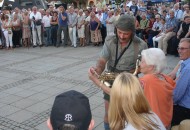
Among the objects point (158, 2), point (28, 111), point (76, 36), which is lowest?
point (28, 111)

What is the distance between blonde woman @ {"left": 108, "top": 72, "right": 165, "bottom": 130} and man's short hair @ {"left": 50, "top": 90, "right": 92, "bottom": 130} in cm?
41

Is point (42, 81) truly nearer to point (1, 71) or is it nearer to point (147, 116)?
point (1, 71)

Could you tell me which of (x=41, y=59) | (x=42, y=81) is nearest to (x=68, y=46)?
(x=41, y=59)

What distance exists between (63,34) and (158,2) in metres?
13.7

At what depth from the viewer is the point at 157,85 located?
271cm

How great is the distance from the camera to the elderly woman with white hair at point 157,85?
269 centimetres

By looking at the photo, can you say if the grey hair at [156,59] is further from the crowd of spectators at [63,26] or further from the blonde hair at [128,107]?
the crowd of spectators at [63,26]

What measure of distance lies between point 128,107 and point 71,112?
0.54m

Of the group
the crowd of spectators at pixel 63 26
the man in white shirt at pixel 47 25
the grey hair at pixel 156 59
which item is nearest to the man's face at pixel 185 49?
the grey hair at pixel 156 59

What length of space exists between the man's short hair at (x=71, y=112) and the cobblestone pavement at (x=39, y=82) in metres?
3.12

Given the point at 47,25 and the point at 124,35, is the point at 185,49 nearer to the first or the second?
the point at 124,35

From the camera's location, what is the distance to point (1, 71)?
886 cm

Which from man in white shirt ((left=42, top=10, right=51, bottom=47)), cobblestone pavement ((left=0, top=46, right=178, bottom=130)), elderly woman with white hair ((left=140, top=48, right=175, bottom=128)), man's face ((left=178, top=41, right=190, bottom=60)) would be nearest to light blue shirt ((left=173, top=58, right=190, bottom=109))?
elderly woman with white hair ((left=140, top=48, right=175, bottom=128))

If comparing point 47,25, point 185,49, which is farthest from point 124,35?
point 47,25
